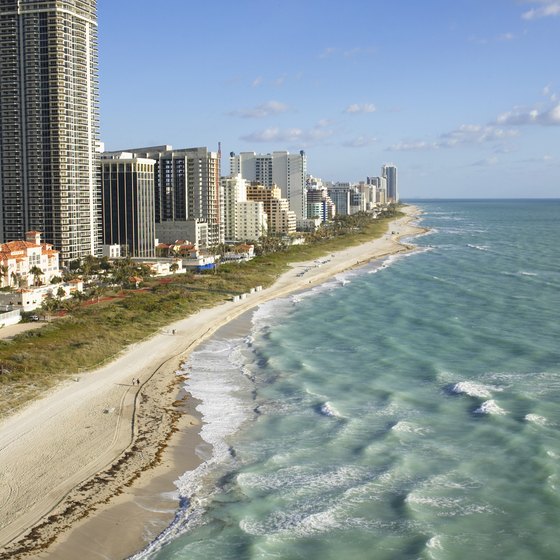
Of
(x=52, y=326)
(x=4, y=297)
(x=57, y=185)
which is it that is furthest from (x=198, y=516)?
(x=57, y=185)

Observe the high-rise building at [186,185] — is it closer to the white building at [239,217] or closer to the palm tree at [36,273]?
the white building at [239,217]

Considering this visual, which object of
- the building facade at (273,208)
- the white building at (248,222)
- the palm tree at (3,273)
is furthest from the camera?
the building facade at (273,208)

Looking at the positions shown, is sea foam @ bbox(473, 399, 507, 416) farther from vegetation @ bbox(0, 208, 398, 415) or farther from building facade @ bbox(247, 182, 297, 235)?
building facade @ bbox(247, 182, 297, 235)

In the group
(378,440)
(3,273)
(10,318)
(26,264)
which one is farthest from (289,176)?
(378,440)

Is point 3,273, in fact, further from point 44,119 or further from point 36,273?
point 44,119

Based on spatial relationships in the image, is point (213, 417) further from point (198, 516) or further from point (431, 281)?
point (431, 281)

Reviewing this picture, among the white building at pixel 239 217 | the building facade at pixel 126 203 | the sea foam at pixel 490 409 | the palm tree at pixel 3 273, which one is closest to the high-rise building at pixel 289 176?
the white building at pixel 239 217
